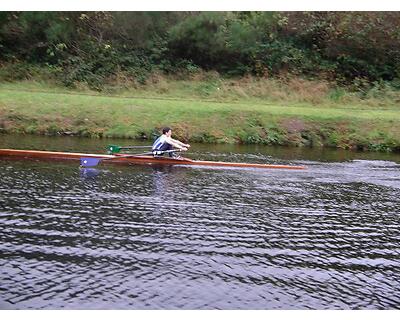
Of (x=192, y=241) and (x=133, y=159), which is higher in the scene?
(x=133, y=159)

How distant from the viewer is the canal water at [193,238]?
28.8ft

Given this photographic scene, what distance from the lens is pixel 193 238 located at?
11484 mm

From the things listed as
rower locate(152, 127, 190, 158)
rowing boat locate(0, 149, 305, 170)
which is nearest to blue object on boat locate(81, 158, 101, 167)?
rowing boat locate(0, 149, 305, 170)

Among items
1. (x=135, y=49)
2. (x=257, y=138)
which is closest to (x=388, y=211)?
(x=257, y=138)

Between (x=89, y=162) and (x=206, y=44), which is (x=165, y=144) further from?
(x=206, y=44)

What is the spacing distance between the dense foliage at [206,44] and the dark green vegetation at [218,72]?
0.26 ft

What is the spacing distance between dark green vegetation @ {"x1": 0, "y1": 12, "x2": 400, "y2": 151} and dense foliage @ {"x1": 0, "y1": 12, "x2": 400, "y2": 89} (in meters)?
0.08

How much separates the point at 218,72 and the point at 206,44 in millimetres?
2497

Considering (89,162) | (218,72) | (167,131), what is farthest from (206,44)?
(89,162)

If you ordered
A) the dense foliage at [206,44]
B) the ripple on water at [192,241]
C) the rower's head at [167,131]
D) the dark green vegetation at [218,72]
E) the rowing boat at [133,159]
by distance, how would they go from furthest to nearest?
the dense foliage at [206,44]
the dark green vegetation at [218,72]
the rower's head at [167,131]
the rowing boat at [133,159]
the ripple on water at [192,241]

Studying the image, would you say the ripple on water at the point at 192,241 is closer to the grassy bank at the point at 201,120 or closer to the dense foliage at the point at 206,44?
the grassy bank at the point at 201,120

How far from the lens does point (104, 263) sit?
9844mm

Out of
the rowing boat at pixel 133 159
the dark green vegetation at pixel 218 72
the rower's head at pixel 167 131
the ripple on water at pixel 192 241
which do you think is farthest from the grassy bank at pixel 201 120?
the ripple on water at pixel 192 241

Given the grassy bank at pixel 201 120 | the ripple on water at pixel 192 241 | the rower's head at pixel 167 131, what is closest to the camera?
the ripple on water at pixel 192 241
